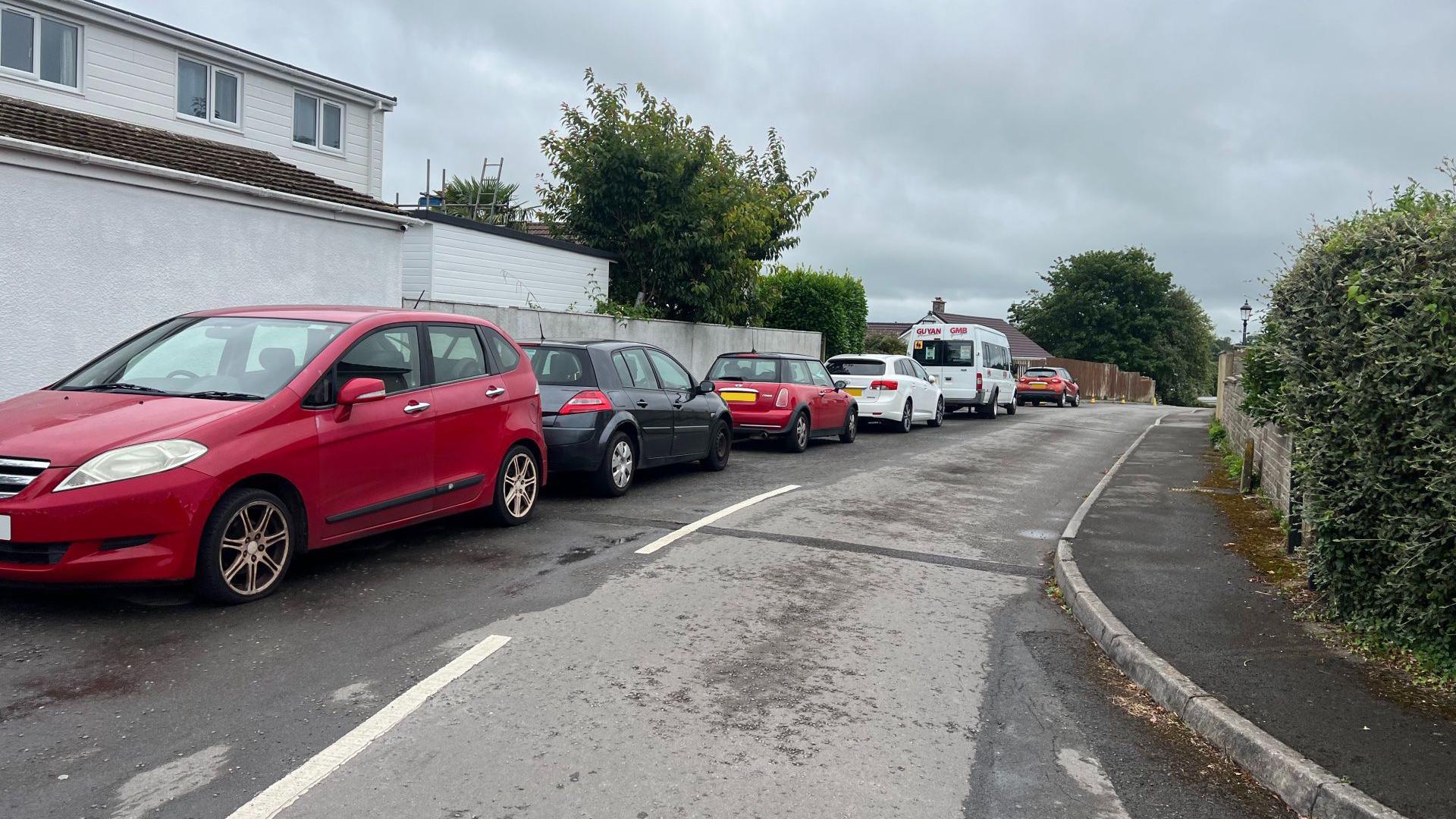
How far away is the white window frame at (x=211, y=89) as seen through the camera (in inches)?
793

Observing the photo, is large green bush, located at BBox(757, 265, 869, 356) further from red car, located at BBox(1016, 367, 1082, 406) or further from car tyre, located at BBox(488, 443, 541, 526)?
car tyre, located at BBox(488, 443, 541, 526)

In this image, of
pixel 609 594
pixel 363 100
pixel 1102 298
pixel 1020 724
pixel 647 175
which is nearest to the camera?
pixel 1020 724

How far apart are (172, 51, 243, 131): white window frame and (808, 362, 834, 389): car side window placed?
13.1 meters

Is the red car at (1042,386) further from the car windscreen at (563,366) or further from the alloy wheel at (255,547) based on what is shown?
the alloy wheel at (255,547)

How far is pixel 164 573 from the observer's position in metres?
5.51

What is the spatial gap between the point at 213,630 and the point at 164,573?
41 centimetres

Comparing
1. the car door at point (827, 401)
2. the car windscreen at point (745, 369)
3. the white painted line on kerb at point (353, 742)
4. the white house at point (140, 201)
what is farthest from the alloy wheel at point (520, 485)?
the car door at point (827, 401)

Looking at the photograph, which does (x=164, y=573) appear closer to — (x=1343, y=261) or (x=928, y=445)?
(x=1343, y=261)

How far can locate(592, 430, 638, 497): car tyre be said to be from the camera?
10.2 m

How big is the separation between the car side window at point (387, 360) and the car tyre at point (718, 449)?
552cm

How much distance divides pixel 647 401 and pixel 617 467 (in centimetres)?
93

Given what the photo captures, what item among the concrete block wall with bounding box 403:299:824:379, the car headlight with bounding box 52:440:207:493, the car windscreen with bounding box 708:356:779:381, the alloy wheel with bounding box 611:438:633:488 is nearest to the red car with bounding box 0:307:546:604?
the car headlight with bounding box 52:440:207:493

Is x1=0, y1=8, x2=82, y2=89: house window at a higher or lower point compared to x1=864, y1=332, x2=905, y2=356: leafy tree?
higher

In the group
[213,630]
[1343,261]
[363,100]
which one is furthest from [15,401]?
[363,100]
